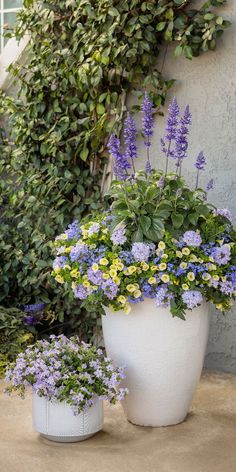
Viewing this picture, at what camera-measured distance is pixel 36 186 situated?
4.17 m

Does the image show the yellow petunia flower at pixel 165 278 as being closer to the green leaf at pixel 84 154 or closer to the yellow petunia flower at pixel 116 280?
the yellow petunia flower at pixel 116 280

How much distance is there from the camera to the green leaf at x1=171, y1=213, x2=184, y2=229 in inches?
→ 114

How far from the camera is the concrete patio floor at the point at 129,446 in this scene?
264cm

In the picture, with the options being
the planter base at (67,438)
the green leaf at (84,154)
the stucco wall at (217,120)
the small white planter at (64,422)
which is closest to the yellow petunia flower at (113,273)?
the small white planter at (64,422)

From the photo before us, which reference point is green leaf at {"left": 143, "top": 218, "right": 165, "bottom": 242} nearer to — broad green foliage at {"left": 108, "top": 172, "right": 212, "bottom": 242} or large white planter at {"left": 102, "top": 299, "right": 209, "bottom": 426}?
broad green foliage at {"left": 108, "top": 172, "right": 212, "bottom": 242}

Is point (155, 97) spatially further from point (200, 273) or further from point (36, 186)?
point (200, 273)

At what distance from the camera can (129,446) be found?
2836mm

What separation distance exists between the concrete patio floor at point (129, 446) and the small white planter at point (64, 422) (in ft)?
0.11

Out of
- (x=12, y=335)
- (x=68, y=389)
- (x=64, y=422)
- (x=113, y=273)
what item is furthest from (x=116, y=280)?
(x=12, y=335)

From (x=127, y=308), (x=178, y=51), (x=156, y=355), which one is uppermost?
(x=178, y=51)

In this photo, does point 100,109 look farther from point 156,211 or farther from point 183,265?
point 183,265

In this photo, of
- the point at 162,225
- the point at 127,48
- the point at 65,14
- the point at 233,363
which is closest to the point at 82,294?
the point at 162,225

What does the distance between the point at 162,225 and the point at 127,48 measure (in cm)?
126

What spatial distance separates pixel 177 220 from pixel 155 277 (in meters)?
0.25
